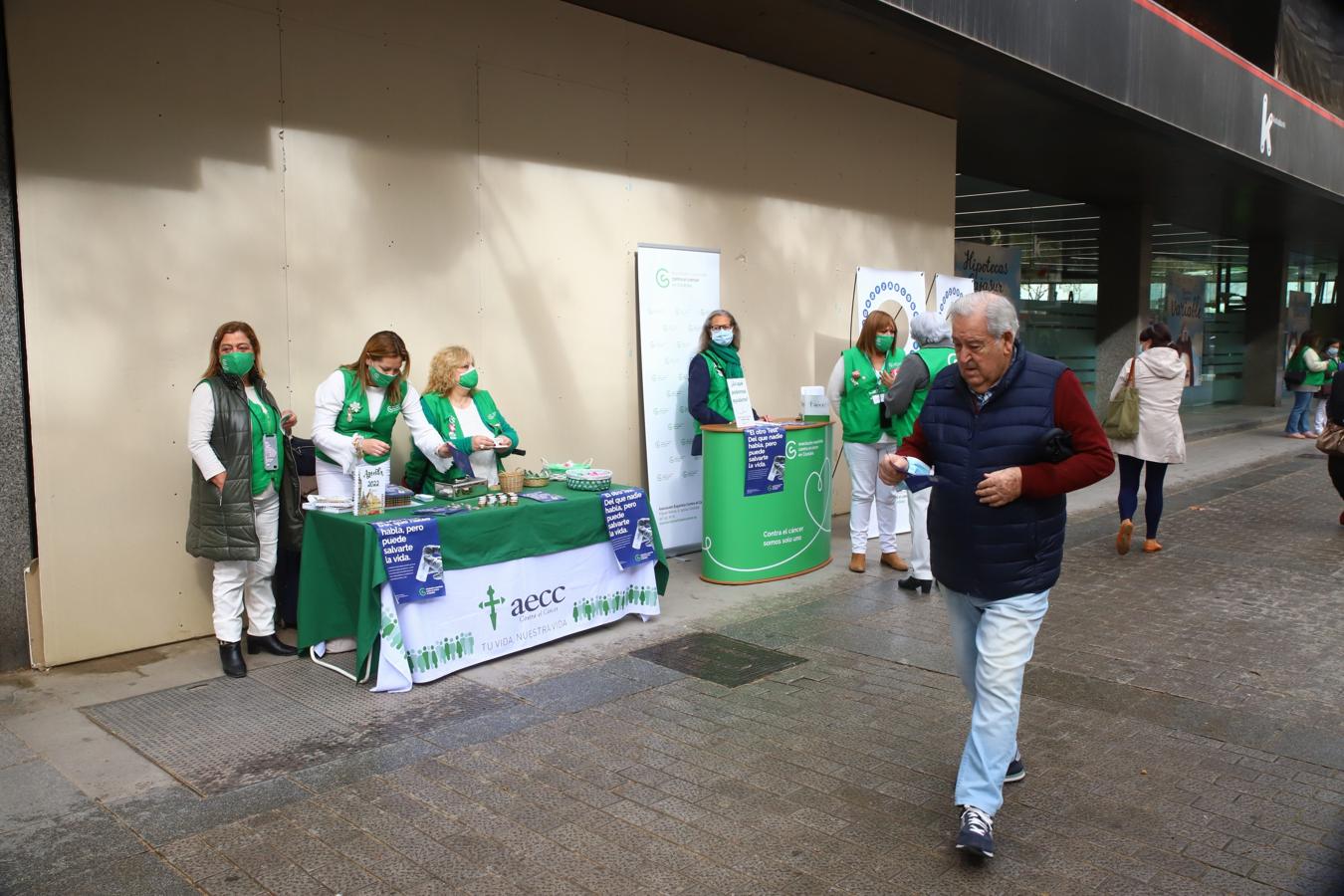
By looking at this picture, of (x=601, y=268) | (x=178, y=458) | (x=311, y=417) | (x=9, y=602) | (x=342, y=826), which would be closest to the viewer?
(x=342, y=826)

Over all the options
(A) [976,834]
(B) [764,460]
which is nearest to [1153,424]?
(B) [764,460]

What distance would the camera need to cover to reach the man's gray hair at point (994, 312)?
3.34 metres

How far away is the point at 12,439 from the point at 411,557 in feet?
7.03

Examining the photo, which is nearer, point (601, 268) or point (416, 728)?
point (416, 728)

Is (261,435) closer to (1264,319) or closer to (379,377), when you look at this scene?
(379,377)

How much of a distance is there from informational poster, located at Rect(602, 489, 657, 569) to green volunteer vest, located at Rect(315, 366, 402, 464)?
1.31 meters

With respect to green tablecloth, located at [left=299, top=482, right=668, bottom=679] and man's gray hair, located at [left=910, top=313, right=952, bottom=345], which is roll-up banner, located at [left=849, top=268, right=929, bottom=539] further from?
green tablecloth, located at [left=299, top=482, right=668, bottom=679]

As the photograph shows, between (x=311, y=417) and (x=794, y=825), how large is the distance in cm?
388

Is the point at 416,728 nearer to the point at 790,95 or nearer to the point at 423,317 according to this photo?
the point at 423,317

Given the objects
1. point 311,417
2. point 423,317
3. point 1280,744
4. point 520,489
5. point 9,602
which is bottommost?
point 1280,744

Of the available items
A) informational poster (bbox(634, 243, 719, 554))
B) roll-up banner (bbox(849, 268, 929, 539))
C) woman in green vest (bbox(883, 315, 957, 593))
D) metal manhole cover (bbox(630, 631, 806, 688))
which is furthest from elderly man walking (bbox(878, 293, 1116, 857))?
roll-up banner (bbox(849, 268, 929, 539))

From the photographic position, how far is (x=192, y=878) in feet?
10.5

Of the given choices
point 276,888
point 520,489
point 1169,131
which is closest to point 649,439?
point 520,489

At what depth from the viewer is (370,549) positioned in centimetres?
477
